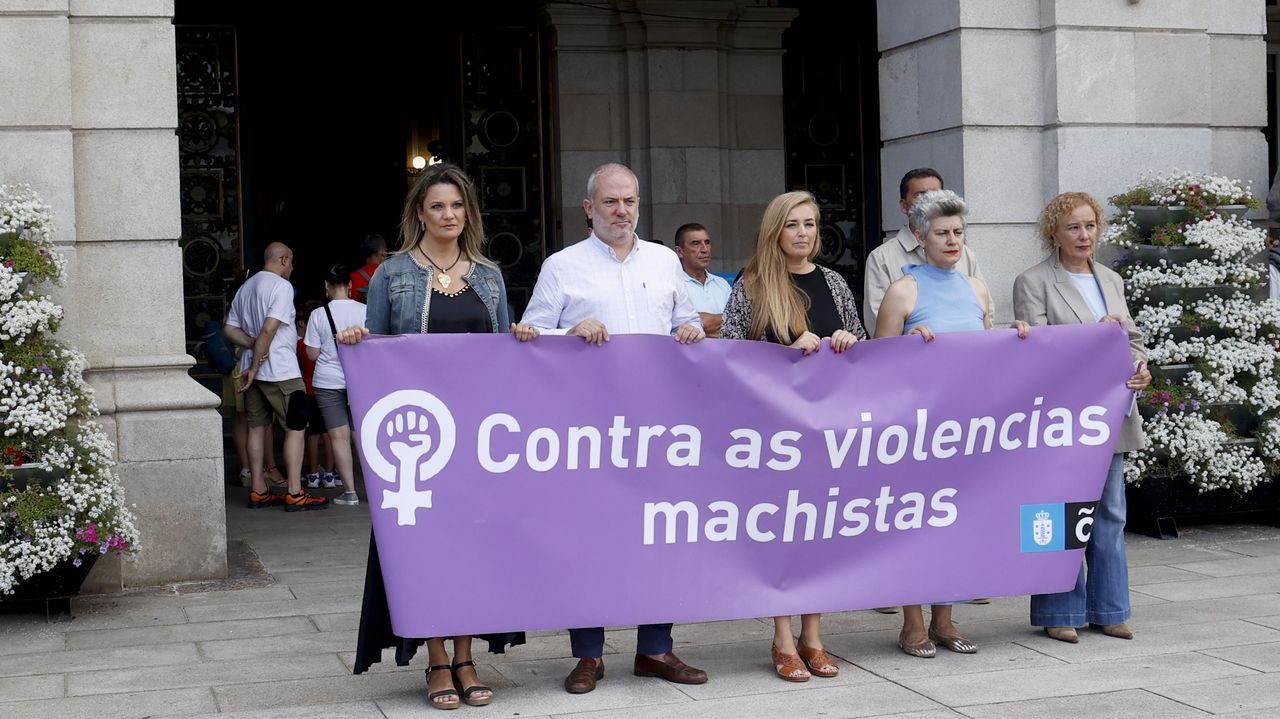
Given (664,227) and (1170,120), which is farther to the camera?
(664,227)

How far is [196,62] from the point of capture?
569 inches

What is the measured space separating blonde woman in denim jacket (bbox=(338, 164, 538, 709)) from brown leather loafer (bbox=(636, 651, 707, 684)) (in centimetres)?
53

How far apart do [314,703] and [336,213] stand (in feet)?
59.8

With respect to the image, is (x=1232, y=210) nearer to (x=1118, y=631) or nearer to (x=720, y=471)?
(x=1118, y=631)

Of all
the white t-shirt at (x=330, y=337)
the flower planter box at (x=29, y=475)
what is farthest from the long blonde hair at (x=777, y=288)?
the white t-shirt at (x=330, y=337)

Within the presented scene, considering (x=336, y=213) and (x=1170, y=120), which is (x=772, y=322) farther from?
(x=336, y=213)

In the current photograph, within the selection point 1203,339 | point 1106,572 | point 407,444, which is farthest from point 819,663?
point 1203,339

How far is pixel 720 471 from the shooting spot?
6.04m

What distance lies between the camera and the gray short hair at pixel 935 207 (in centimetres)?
640

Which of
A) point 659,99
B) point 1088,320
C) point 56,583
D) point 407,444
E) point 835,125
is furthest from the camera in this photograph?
point 835,125

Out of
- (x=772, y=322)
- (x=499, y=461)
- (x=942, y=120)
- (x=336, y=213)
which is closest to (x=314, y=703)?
(x=499, y=461)

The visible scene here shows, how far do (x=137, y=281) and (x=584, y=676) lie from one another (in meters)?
3.71

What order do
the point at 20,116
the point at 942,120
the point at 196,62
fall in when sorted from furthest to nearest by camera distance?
1. the point at 196,62
2. the point at 942,120
3. the point at 20,116

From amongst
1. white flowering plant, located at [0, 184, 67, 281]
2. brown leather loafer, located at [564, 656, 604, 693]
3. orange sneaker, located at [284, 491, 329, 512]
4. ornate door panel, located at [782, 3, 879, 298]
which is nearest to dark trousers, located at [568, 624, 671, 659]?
brown leather loafer, located at [564, 656, 604, 693]
